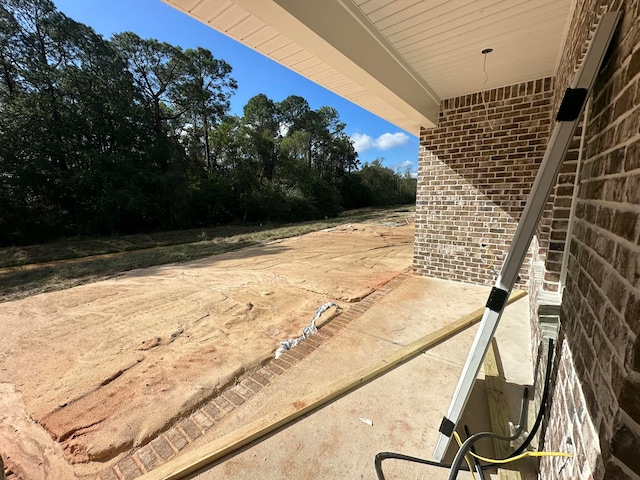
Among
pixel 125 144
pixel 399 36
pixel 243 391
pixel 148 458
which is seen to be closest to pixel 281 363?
pixel 243 391

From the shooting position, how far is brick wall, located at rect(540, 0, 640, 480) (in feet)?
1.87

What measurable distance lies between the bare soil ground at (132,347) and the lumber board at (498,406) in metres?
1.73

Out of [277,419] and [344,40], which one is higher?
[344,40]

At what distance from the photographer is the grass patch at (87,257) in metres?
5.12

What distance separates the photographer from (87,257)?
8031 millimetres

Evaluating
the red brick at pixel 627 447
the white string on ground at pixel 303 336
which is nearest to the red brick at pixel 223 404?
the white string on ground at pixel 303 336

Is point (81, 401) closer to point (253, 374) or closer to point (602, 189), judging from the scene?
point (253, 374)

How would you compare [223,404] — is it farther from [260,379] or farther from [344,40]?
[344,40]

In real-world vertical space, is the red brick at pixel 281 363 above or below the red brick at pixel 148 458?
above

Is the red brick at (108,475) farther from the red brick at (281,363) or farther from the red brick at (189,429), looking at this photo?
the red brick at (281,363)

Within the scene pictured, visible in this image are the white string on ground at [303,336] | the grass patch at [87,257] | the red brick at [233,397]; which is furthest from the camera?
the grass patch at [87,257]

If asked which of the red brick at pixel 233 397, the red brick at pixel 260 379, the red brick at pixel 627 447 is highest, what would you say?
the red brick at pixel 627 447

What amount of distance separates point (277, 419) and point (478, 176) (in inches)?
148

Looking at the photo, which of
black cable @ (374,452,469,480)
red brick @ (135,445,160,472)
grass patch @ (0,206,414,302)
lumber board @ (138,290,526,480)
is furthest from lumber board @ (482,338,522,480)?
grass patch @ (0,206,414,302)
